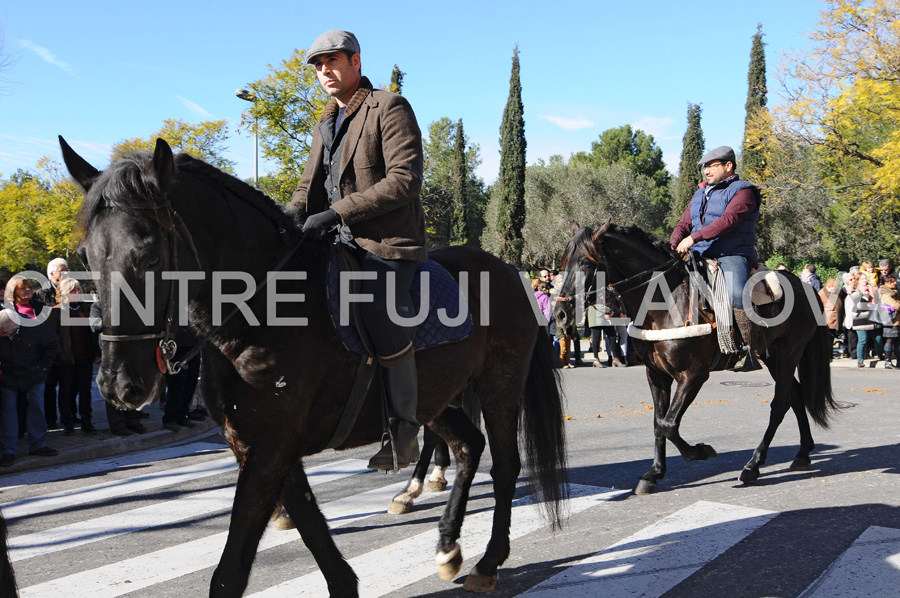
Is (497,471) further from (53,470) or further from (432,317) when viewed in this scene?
(53,470)

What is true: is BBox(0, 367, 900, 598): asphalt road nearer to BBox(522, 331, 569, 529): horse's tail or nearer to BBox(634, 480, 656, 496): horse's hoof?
BBox(634, 480, 656, 496): horse's hoof

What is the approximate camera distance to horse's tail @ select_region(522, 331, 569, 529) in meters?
4.69

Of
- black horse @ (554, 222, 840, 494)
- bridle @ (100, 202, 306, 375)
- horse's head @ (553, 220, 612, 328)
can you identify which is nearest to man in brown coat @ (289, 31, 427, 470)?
bridle @ (100, 202, 306, 375)

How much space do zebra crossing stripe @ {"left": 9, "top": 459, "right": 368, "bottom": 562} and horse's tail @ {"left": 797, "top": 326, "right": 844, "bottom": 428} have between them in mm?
4838

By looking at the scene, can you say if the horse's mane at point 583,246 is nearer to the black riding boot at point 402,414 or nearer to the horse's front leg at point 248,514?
the black riding boot at point 402,414

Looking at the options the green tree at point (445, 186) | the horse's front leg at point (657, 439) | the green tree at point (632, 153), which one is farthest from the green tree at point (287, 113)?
the green tree at point (632, 153)

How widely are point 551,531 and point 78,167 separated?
3587 millimetres

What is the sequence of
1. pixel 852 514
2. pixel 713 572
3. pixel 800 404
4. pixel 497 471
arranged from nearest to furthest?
pixel 713 572 < pixel 497 471 < pixel 852 514 < pixel 800 404

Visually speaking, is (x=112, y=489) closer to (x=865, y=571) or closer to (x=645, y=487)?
(x=645, y=487)

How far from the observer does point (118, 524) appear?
537 centimetres

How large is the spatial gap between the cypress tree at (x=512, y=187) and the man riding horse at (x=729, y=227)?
37.8 meters

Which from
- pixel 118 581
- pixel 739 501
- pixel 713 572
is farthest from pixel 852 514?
pixel 118 581

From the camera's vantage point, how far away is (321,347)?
10.6 feet

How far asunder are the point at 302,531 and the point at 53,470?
5.11 meters
